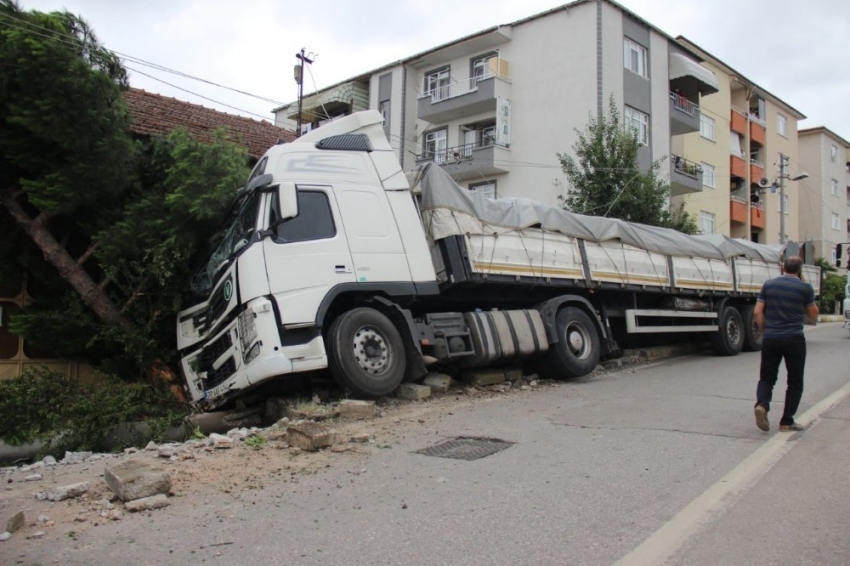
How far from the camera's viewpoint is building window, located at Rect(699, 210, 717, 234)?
33.9m

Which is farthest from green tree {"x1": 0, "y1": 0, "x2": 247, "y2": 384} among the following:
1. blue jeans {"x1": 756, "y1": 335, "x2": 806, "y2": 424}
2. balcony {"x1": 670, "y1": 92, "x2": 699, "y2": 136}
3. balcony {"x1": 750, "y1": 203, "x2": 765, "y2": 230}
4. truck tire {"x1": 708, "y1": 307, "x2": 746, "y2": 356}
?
balcony {"x1": 750, "y1": 203, "x2": 765, "y2": 230}

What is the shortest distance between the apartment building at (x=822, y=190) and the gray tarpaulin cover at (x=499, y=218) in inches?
1660

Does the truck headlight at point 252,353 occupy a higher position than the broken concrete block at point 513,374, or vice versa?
the truck headlight at point 252,353

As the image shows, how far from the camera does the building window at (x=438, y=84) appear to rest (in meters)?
29.8

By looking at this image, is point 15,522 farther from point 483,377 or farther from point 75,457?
point 483,377

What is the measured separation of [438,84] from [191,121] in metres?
18.7

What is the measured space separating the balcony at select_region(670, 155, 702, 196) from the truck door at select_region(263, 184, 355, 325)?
76.5 feet

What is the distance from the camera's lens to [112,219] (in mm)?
10172

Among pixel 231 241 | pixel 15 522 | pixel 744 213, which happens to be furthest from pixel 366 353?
pixel 744 213

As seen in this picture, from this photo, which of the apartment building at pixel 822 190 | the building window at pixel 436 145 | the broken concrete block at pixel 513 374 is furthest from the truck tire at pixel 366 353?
the apartment building at pixel 822 190

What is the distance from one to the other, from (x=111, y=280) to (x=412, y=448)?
6.13 metres

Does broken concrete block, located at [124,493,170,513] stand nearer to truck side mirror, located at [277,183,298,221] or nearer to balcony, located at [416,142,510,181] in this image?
truck side mirror, located at [277,183,298,221]

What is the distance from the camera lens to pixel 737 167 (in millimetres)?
37594

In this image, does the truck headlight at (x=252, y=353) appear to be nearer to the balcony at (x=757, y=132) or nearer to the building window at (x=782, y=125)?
the balcony at (x=757, y=132)
